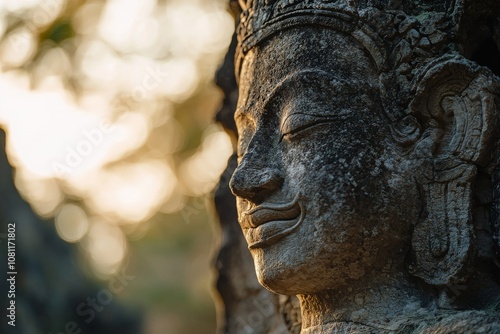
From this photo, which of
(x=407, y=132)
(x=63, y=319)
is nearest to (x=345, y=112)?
(x=407, y=132)

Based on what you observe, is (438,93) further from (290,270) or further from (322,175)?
(290,270)

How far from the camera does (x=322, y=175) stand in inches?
137

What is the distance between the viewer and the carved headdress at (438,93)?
345 centimetres

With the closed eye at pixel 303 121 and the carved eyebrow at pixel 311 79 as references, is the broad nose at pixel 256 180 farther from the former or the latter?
the carved eyebrow at pixel 311 79

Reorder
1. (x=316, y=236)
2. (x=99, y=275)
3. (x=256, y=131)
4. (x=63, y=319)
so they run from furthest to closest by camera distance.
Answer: (x=99, y=275), (x=63, y=319), (x=256, y=131), (x=316, y=236)

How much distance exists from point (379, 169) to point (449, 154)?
26cm

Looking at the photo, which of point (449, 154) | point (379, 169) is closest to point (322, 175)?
point (379, 169)

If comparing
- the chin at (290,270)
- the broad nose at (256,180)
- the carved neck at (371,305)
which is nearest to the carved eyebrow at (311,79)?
the broad nose at (256,180)

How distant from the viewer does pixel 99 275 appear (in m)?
10.1

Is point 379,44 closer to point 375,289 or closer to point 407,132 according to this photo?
point 407,132

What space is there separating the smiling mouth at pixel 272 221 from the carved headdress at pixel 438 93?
0.43 m

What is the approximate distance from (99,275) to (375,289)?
6.90 m

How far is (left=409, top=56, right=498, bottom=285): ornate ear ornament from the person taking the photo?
11.2 ft

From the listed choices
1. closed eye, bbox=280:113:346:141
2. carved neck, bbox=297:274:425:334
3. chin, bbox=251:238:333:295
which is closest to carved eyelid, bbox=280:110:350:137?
closed eye, bbox=280:113:346:141
